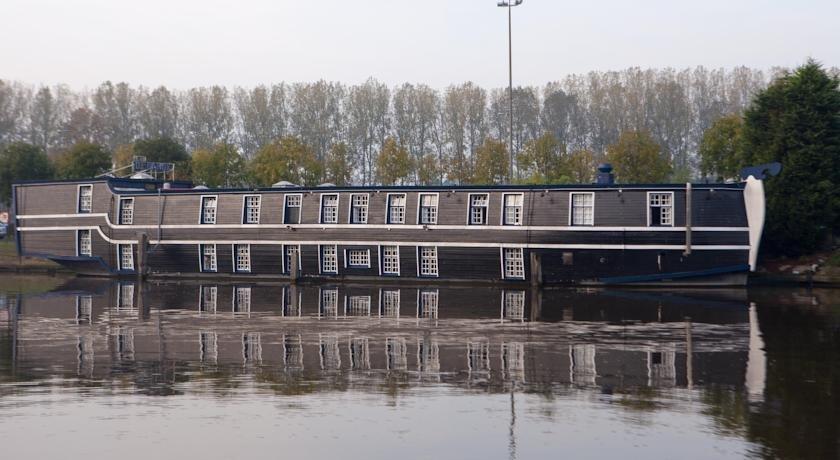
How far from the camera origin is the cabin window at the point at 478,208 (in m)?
46.1

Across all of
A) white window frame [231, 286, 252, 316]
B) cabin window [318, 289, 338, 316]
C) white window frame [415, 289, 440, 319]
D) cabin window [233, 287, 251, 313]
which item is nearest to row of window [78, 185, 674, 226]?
white window frame [415, 289, 440, 319]

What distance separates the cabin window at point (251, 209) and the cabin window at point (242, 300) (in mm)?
6154

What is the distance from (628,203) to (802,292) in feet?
27.3

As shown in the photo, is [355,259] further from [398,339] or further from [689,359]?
[689,359]

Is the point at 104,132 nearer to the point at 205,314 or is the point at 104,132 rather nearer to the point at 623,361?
the point at 205,314

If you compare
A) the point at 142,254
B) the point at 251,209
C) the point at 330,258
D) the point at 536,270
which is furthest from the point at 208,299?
the point at 536,270

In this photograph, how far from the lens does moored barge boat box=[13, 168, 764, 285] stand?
42.6 meters

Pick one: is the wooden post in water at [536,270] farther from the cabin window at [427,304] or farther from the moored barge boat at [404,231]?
the cabin window at [427,304]

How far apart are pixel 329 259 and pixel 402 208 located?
15.7 ft

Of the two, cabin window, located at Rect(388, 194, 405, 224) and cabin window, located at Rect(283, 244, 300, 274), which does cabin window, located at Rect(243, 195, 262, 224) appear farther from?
cabin window, located at Rect(388, 194, 405, 224)

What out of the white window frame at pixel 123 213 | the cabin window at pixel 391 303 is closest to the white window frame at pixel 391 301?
the cabin window at pixel 391 303

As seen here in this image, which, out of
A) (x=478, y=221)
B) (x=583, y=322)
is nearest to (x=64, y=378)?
(x=583, y=322)

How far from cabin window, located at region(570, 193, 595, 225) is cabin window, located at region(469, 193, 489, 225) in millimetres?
4256

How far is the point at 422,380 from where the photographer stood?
2041 cm
